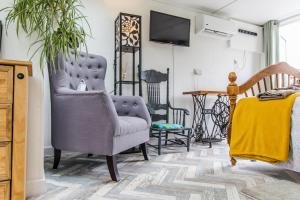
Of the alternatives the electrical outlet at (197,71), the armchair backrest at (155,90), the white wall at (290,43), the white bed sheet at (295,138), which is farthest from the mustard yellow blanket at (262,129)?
the white wall at (290,43)

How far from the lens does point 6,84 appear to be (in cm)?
108

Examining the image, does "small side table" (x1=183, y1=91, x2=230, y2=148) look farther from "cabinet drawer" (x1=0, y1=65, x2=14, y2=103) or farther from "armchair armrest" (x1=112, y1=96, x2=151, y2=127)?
"cabinet drawer" (x1=0, y1=65, x2=14, y2=103)

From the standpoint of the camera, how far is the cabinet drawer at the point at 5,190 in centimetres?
107

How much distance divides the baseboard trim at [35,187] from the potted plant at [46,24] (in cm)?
67

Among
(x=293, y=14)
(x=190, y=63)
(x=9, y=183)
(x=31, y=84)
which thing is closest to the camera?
(x=9, y=183)

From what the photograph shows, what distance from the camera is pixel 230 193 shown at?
144 centimetres

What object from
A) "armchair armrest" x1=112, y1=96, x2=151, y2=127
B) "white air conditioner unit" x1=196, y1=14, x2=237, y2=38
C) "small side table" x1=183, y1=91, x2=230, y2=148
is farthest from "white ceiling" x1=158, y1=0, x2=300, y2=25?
"armchair armrest" x1=112, y1=96, x2=151, y2=127

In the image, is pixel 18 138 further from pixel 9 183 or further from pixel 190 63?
pixel 190 63

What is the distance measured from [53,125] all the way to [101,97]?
512 mm

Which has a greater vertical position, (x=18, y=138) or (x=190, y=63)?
(x=190, y=63)

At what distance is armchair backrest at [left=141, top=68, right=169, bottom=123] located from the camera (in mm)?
3139

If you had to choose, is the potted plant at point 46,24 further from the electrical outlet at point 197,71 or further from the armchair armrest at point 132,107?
the electrical outlet at point 197,71

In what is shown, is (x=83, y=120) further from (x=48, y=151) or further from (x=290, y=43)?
(x=290, y=43)

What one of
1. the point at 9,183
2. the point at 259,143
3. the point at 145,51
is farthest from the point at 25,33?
the point at 145,51
